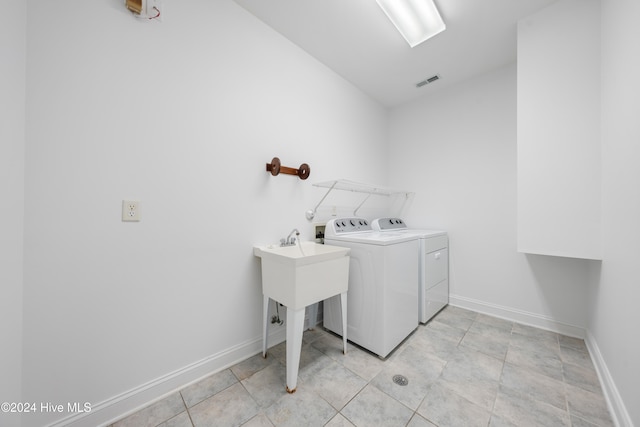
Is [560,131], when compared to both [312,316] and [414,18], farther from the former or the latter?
[312,316]

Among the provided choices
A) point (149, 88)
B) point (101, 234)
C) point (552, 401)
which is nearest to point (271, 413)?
point (101, 234)

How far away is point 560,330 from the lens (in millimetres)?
1865

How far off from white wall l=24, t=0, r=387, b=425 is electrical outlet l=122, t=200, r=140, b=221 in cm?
4

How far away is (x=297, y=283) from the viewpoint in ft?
4.11

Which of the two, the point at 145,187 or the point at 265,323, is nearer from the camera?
the point at 145,187

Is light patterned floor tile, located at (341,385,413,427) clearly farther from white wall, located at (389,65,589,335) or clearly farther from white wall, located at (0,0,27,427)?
white wall, located at (389,65,589,335)

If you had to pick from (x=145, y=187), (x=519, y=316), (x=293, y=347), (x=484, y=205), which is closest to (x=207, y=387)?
(x=293, y=347)

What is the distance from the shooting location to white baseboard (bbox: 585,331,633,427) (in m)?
0.99

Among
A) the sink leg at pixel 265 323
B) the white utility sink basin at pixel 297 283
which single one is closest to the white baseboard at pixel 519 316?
the white utility sink basin at pixel 297 283

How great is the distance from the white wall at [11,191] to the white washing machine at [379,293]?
1.65 metres

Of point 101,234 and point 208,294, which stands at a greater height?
point 101,234

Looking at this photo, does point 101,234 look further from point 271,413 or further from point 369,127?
point 369,127

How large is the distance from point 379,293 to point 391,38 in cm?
206

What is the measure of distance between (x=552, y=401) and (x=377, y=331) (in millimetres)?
955
